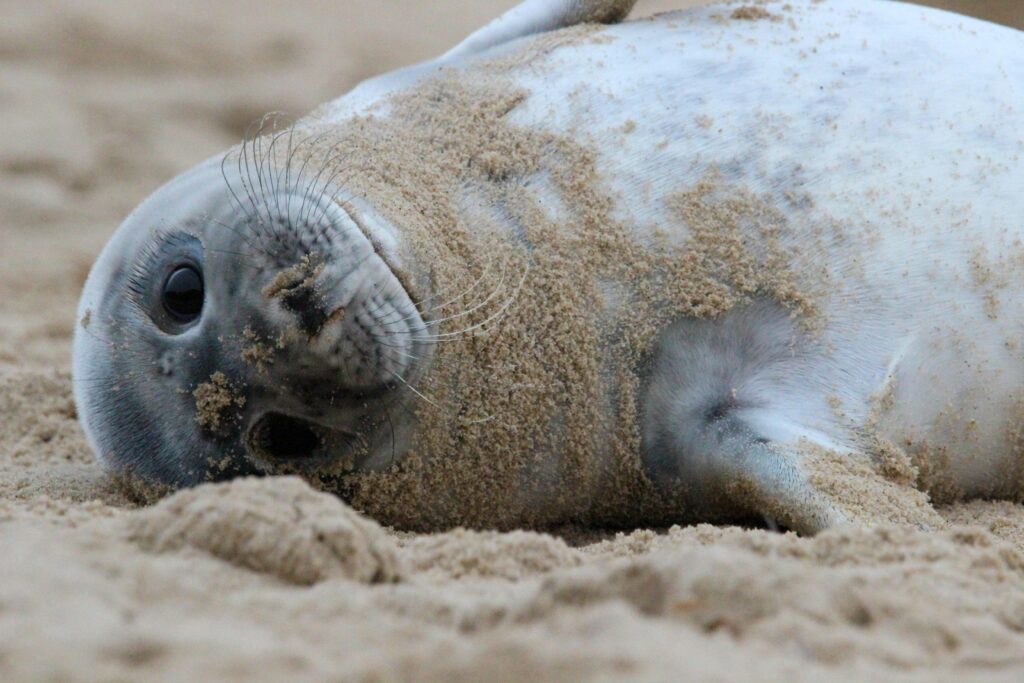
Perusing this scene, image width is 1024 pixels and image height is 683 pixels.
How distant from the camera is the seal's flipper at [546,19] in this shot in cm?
360

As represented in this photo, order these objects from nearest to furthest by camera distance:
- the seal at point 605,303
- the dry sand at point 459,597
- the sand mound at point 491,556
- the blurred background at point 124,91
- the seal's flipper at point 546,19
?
the dry sand at point 459,597, the sand mound at point 491,556, the seal at point 605,303, the seal's flipper at point 546,19, the blurred background at point 124,91

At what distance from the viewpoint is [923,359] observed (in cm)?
287

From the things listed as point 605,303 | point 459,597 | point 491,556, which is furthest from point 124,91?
point 459,597

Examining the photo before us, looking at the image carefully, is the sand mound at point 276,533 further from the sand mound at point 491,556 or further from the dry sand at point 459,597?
the sand mound at point 491,556

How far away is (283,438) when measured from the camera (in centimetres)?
265

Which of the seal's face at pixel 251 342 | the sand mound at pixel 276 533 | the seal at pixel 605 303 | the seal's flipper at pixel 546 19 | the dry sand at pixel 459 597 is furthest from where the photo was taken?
the seal's flipper at pixel 546 19

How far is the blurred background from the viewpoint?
5.70 meters

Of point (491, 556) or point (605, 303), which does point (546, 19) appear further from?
point (491, 556)

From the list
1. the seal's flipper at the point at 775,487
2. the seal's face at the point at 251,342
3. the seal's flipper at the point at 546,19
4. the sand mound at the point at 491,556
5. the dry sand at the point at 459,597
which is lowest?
the seal's flipper at the point at 775,487

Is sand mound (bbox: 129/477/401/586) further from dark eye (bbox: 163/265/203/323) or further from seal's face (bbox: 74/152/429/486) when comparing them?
dark eye (bbox: 163/265/203/323)

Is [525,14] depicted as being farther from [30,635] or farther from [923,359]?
[30,635]

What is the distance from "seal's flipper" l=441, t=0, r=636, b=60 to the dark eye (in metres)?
1.24

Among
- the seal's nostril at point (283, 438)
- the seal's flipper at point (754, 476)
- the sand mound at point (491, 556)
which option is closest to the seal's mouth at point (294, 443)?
the seal's nostril at point (283, 438)

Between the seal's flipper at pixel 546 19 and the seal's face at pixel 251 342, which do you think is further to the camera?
the seal's flipper at pixel 546 19
